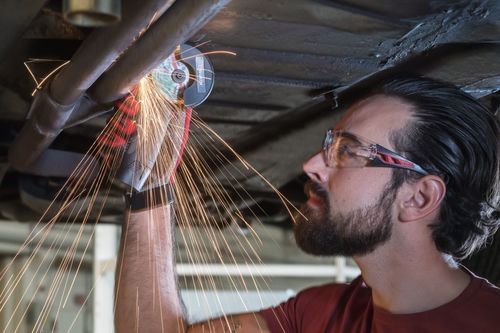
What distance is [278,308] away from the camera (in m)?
2.12

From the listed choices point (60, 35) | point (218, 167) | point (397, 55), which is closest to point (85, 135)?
point (218, 167)

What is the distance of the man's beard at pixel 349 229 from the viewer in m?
1.89

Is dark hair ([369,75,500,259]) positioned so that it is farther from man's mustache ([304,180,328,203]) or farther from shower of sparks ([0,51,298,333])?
shower of sparks ([0,51,298,333])

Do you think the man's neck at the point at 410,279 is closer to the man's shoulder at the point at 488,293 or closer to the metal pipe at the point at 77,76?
the man's shoulder at the point at 488,293

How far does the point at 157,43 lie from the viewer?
1.29 m

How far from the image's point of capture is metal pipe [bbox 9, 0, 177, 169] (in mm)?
1226

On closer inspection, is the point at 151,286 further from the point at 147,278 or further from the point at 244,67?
the point at 244,67

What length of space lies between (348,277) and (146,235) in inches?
206

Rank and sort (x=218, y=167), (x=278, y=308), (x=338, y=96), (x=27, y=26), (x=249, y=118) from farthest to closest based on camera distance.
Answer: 1. (x=218, y=167)
2. (x=249, y=118)
3. (x=338, y=96)
4. (x=278, y=308)
5. (x=27, y=26)

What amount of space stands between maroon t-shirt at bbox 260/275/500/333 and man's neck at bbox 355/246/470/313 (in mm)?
30

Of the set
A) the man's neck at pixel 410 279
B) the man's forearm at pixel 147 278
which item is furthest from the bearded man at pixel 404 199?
the man's forearm at pixel 147 278

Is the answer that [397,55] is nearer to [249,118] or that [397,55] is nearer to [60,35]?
[249,118]

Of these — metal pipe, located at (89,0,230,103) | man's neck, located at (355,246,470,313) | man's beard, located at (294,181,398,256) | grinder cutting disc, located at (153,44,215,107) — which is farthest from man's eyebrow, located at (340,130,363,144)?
metal pipe, located at (89,0,230,103)

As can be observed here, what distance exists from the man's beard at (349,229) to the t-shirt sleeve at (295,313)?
245 millimetres
